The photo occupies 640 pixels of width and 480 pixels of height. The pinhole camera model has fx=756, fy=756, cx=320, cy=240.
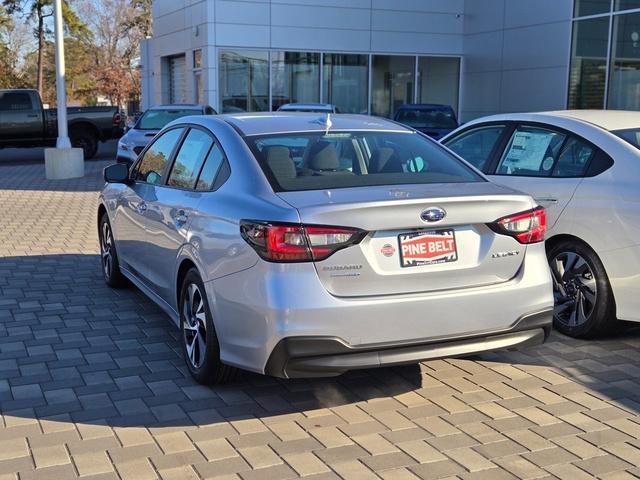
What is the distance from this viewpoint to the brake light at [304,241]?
3.71m

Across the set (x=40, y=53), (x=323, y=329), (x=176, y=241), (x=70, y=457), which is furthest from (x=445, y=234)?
(x=40, y=53)

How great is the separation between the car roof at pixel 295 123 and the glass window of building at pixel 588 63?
15.0m

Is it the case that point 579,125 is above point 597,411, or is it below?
above

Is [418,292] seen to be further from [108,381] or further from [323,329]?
[108,381]

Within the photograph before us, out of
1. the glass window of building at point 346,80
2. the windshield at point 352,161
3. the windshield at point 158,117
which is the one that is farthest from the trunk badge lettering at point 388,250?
the glass window of building at point 346,80

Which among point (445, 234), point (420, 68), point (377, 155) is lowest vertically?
point (445, 234)

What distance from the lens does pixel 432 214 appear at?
12.6ft

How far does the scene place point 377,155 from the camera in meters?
4.73

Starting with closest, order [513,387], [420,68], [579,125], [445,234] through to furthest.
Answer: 1. [445,234]
2. [513,387]
3. [579,125]
4. [420,68]

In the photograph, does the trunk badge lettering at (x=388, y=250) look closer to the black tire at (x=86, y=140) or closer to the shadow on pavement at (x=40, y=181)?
the shadow on pavement at (x=40, y=181)

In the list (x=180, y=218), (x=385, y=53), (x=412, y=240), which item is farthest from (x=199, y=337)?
(x=385, y=53)

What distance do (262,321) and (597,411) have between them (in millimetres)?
1979

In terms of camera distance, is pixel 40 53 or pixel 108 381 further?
pixel 40 53

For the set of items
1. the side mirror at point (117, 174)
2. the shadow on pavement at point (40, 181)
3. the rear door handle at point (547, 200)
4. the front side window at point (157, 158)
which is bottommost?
the shadow on pavement at point (40, 181)
